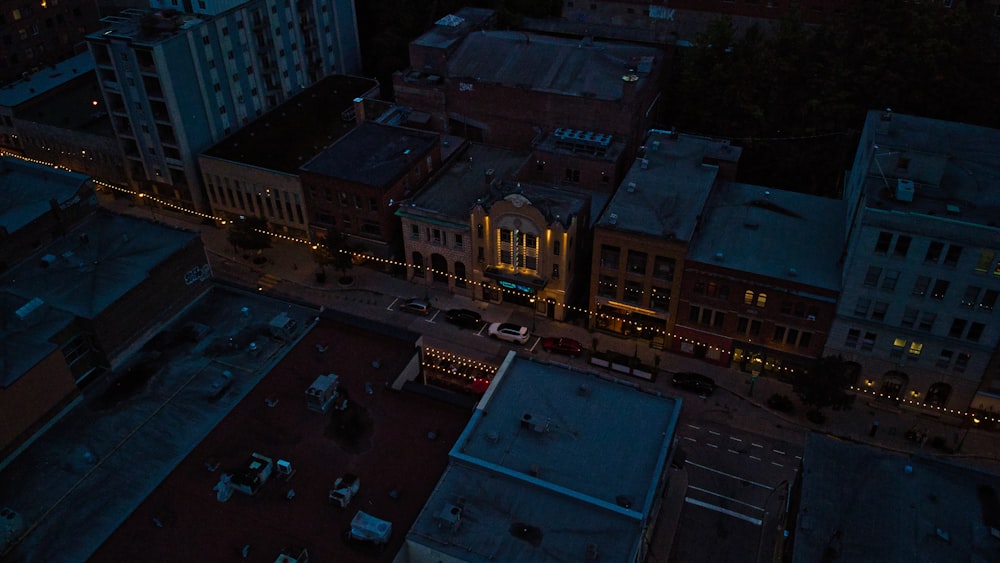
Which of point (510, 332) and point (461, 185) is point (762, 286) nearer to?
point (510, 332)

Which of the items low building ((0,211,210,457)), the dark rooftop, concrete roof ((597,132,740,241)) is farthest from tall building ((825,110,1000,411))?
low building ((0,211,210,457))

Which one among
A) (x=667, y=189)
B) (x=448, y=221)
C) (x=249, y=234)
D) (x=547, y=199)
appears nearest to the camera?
(x=547, y=199)

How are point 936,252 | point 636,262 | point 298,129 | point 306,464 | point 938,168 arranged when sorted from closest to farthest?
point 306,464 → point 936,252 → point 938,168 → point 636,262 → point 298,129

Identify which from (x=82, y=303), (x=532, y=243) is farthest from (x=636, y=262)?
(x=82, y=303)

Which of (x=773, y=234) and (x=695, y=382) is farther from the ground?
(x=773, y=234)

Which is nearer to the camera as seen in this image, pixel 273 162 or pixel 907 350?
pixel 907 350
